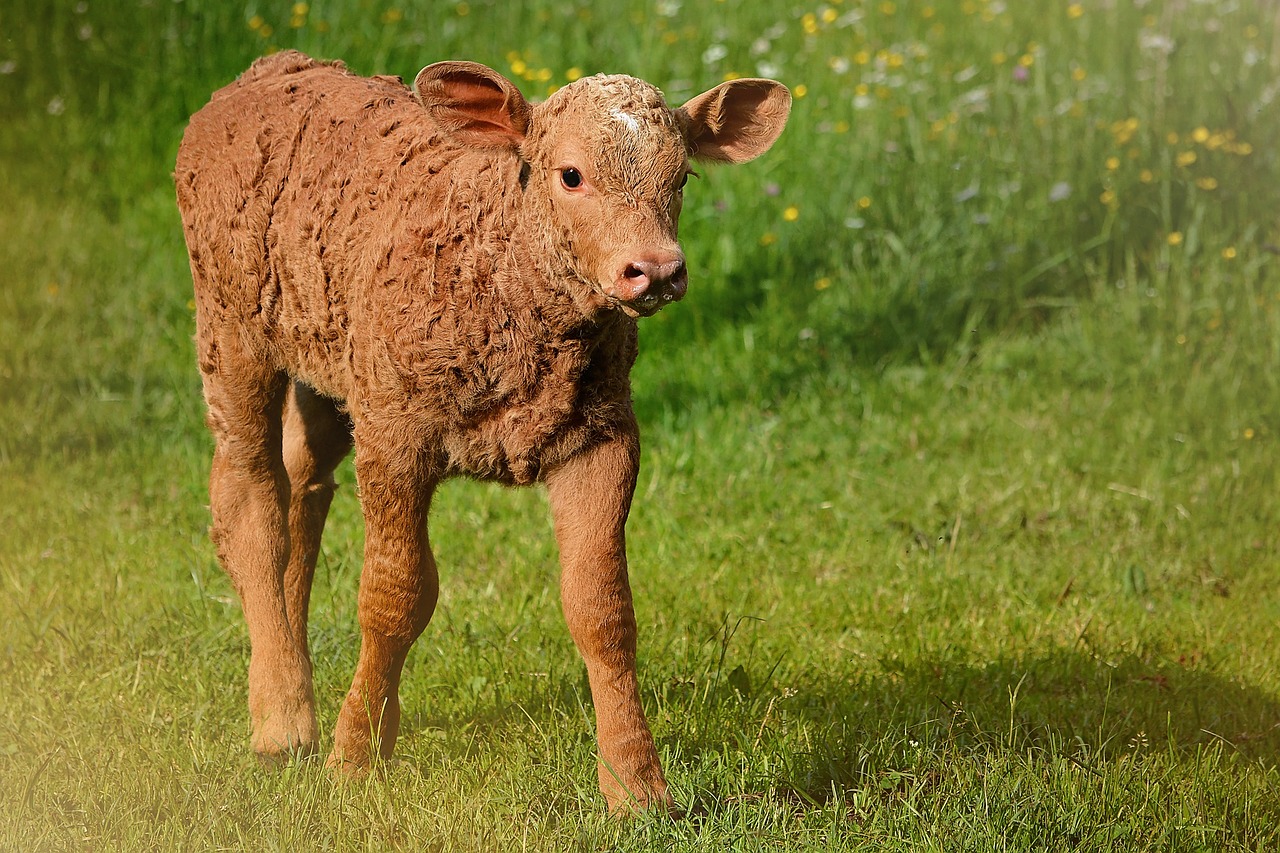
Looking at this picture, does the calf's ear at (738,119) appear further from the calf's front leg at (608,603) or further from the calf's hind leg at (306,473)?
the calf's hind leg at (306,473)

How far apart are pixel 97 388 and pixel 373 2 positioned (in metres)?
3.43

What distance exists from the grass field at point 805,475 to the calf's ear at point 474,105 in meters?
1.68

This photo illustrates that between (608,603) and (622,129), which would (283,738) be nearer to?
(608,603)

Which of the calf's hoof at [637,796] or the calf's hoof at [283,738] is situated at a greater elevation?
the calf's hoof at [637,796]

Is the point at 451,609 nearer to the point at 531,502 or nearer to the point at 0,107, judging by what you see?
the point at 531,502

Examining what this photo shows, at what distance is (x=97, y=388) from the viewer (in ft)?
22.9

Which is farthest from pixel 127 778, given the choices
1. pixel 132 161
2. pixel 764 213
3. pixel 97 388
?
pixel 132 161

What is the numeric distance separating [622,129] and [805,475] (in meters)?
3.38

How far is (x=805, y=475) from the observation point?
21.4ft

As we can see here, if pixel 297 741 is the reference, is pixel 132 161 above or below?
above

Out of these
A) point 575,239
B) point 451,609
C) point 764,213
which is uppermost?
point 575,239

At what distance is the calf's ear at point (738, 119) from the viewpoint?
3.73 metres

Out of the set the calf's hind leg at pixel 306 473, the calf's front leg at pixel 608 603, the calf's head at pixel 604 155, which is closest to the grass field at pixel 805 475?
the calf's front leg at pixel 608 603

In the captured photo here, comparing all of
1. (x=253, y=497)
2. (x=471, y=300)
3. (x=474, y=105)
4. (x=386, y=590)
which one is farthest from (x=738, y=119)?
(x=253, y=497)
